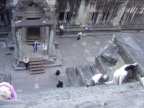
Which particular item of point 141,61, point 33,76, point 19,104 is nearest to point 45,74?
point 33,76

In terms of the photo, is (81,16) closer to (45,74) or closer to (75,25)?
(75,25)

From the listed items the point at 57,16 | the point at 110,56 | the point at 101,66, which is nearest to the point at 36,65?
the point at 57,16

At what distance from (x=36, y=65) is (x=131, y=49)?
13915mm

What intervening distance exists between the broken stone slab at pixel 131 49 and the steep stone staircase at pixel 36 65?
12992mm

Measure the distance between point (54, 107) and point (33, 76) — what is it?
15.5 metres

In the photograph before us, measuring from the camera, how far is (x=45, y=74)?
1934 centimetres

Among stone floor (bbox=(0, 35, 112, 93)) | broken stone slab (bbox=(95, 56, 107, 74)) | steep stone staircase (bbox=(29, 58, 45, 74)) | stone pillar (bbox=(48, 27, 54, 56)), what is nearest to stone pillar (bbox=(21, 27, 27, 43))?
stone floor (bbox=(0, 35, 112, 93))

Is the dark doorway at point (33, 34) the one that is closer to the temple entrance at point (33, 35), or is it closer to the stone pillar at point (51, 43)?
the temple entrance at point (33, 35)

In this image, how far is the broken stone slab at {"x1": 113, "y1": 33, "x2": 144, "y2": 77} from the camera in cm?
561

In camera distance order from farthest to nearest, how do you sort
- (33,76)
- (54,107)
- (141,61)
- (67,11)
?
(67,11), (33,76), (141,61), (54,107)

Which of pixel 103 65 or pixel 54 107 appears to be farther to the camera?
pixel 103 65

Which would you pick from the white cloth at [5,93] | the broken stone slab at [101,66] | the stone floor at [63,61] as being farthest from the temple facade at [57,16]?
the white cloth at [5,93]

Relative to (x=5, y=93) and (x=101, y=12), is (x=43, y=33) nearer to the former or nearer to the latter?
(x=101, y=12)

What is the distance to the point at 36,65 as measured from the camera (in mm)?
19141
